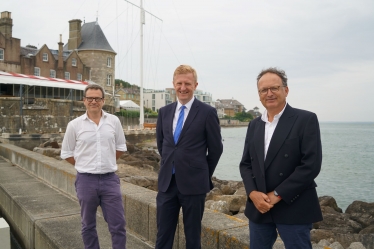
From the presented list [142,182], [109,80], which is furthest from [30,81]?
[142,182]

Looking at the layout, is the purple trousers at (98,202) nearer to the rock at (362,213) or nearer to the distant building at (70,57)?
the rock at (362,213)

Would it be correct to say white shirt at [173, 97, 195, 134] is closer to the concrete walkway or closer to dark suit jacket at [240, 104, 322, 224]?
dark suit jacket at [240, 104, 322, 224]

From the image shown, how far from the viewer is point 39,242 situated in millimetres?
4441

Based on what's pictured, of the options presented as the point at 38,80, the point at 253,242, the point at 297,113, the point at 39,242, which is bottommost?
the point at 39,242

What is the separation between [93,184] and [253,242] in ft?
5.08

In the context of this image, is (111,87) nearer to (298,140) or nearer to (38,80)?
(38,80)

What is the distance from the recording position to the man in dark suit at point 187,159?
114 inches

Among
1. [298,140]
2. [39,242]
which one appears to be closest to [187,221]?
[298,140]

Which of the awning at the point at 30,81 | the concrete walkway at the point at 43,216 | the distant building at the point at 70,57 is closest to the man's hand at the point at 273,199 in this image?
the concrete walkway at the point at 43,216

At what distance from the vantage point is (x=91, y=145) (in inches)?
129

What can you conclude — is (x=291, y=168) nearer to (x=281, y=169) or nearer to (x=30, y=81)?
(x=281, y=169)

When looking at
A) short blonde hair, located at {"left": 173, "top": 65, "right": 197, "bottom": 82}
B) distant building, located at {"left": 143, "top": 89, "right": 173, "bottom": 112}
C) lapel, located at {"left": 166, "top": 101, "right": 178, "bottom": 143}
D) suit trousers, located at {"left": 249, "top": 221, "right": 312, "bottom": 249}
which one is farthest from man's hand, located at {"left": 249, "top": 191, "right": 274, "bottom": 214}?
distant building, located at {"left": 143, "top": 89, "right": 173, "bottom": 112}

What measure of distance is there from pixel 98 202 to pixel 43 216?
203 centimetres

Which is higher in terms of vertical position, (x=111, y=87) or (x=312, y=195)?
(x=111, y=87)
